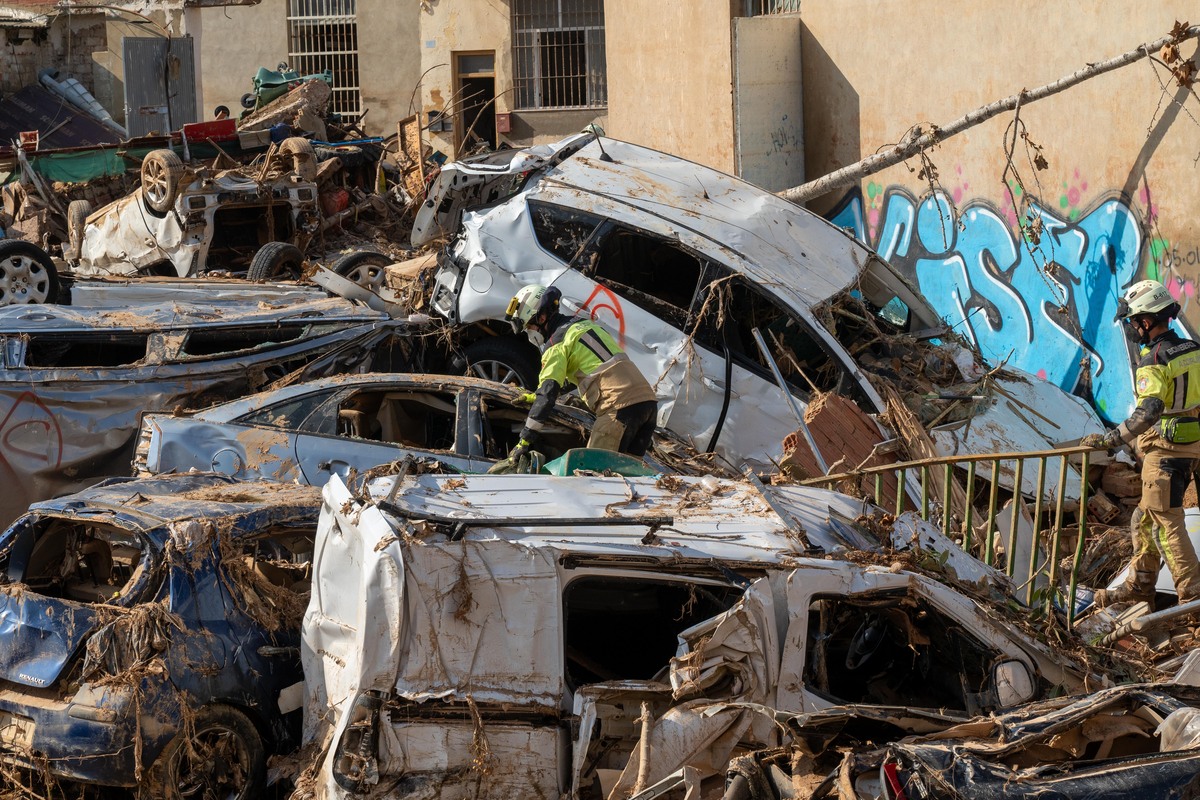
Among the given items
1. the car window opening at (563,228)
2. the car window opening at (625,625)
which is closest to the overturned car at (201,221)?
the car window opening at (563,228)

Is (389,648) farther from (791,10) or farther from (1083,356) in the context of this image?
(791,10)

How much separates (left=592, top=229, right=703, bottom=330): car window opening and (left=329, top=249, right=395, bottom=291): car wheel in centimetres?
279

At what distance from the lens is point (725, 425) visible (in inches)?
374

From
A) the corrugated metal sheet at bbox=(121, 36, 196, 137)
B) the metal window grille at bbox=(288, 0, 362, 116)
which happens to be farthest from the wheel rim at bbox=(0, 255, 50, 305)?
the metal window grille at bbox=(288, 0, 362, 116)

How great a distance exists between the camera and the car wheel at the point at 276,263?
13031mm

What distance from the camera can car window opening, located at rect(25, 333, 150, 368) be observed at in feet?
29.3

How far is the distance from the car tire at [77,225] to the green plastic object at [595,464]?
10417 mm

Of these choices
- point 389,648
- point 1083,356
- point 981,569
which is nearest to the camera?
point 389,648

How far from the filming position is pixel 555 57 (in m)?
24.9

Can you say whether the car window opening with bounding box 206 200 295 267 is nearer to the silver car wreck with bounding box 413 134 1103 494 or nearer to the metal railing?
the silver car wreck with bounding box 413 134 1103 494

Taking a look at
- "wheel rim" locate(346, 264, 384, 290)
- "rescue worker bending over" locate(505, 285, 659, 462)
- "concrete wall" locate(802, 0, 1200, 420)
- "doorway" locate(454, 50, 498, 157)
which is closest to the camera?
"rescue worker bending over" locate(505, 285, 659, 462)

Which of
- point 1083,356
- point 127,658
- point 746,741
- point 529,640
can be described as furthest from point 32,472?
point 1083,356

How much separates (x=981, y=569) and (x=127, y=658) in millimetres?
3585

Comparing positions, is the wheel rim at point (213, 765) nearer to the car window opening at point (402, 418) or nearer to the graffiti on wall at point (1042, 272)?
the car window opening at point (402, 418)
